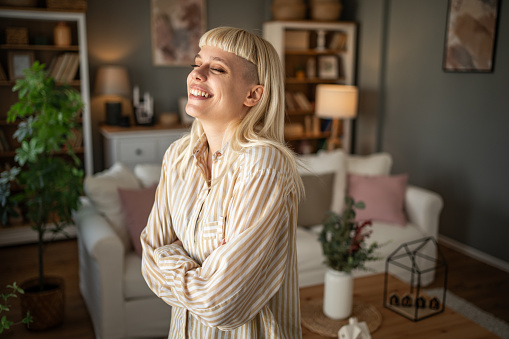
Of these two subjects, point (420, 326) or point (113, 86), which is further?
point (113, 86)

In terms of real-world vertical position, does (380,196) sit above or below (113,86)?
below

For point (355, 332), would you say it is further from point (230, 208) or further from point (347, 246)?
point (230, 208)

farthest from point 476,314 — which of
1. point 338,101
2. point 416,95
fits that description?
point 338,101

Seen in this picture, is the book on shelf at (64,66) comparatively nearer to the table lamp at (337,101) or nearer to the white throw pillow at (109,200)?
the white throw pillow at (109,200)

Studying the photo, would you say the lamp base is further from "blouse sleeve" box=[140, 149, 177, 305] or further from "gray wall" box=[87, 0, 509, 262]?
"blouse sleeve" box=[140, 149, 177, 305]

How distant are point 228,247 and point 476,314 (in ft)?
8.38

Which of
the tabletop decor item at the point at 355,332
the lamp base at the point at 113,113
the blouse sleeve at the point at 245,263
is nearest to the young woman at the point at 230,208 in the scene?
the blouse sleeve at the point at 245,263

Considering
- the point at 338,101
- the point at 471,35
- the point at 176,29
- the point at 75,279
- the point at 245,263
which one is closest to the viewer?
the point at 245,263

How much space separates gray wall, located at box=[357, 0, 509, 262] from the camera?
3.78 m

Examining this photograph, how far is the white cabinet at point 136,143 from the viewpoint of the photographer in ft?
14.1

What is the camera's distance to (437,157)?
14.3 ft

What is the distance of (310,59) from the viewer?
17.2ft

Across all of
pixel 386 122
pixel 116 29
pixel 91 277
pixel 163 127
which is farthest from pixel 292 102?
pixel 91 277

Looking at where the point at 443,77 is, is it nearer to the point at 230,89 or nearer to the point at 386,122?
the point at 386,122
